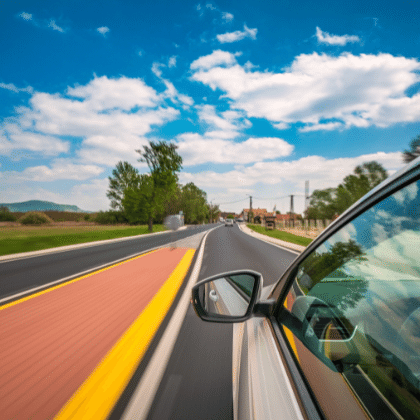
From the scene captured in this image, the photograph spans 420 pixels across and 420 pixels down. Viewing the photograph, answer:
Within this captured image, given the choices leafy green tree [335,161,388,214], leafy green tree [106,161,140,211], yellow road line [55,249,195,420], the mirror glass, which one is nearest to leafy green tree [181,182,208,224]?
leafy green tree [106,161,140,211]

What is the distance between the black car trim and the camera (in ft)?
2.85

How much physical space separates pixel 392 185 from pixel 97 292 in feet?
19.9

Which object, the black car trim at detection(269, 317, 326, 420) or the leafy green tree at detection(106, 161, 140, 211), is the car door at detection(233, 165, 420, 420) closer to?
the black car trim at detection(269, 317, 326, 420)

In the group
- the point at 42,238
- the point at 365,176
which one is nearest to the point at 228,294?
the point at 42,238

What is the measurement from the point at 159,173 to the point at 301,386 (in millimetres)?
42180

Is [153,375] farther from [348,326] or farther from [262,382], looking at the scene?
[348,326]

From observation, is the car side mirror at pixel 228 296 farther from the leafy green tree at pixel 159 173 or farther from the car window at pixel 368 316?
the leafy green tree at pixel 159 173

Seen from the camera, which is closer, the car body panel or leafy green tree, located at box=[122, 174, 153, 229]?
the car body panel

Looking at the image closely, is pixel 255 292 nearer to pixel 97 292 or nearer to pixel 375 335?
pixel 375 335

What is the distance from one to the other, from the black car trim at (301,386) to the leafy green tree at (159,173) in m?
41.2

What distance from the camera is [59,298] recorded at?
5.46 metres

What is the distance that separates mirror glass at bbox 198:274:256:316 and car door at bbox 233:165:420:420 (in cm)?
26

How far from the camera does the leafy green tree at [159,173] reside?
138 feet

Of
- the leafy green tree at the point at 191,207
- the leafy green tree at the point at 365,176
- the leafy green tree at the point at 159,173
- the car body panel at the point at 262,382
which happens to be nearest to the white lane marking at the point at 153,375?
the car body panel at the point at 262,382
